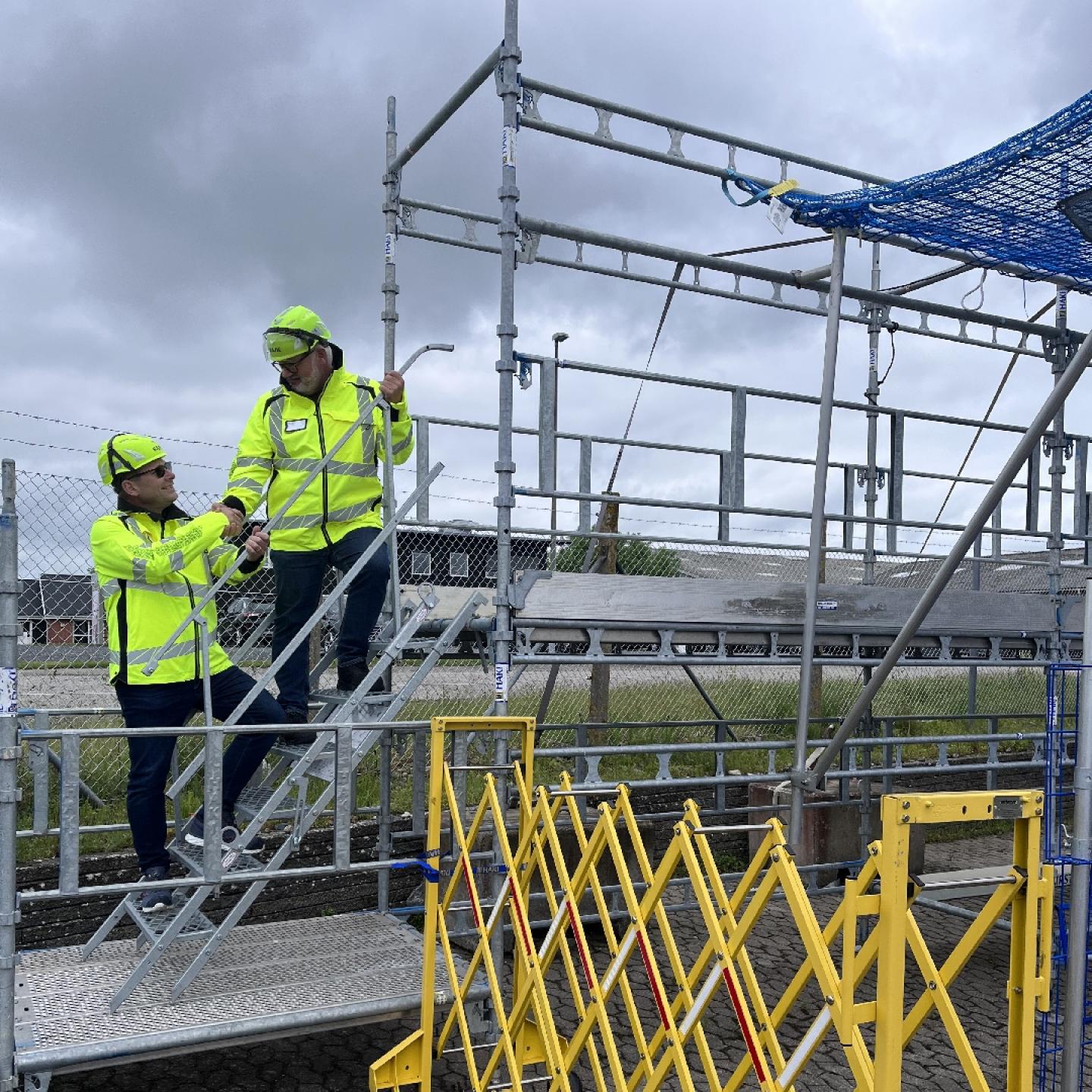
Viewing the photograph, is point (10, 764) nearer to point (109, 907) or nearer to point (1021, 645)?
point (109, 907)

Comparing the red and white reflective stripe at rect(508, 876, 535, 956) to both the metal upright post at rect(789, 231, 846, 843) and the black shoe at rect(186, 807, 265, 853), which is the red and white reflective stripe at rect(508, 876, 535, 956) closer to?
the black shoe at rect(186, 807, 265, 853)

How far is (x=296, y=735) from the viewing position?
5.53 meters

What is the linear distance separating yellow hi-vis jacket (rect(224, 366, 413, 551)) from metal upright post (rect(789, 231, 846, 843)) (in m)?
2.16

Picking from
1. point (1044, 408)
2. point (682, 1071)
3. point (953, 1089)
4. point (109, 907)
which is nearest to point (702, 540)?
point (1044, 408)

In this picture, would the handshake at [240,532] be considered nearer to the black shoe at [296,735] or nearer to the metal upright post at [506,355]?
the black shoe at [296,735]

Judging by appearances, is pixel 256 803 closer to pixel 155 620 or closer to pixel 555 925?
pixel 155 620

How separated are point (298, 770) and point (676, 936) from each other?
134 inches

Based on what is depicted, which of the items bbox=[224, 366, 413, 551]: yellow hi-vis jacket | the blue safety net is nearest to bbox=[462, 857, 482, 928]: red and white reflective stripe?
bbox=[224, 366, 413, 551]: yellow hi-vis jacket

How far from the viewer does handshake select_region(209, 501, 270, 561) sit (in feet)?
16.6

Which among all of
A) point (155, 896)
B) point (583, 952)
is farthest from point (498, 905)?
point (155, 896)

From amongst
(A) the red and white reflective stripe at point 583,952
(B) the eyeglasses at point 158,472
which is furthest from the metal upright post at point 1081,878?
(B) the eyeglasses at point 158,472

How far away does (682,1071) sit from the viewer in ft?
11.4

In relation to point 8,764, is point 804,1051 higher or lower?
lower

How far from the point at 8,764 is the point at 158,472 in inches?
63.3
